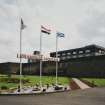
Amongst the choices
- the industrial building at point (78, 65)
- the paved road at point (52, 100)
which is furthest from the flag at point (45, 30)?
the industrial building at point (78, 65)

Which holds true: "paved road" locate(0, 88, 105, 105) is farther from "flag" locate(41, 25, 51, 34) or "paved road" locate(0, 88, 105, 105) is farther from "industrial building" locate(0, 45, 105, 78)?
"industrial building" locate(0, 45, 105, 78)

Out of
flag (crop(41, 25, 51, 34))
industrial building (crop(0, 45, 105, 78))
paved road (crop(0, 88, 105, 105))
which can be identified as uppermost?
flag (crop(41, 25, 51, 34))

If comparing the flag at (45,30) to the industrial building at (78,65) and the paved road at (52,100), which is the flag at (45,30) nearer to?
the paved road at (52,100)

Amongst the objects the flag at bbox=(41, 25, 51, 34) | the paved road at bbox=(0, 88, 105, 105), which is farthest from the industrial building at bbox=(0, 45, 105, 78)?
the paved road at bbox=(0, 88, 105, 105)

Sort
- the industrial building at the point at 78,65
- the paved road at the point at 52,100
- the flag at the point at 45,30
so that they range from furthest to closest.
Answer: the industrial building at the point at 78,65 → the flag at the point at 45,30 → the paved road at the point at 52,100

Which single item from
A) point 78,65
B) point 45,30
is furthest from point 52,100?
point 78,65

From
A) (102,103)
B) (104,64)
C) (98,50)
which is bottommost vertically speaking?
(102,103)

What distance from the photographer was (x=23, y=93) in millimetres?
33781

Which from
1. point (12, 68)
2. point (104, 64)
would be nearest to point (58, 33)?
point (104, 64)

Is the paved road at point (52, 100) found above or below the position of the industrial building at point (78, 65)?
below

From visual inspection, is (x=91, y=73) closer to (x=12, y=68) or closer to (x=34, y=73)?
(x=34, y=73)

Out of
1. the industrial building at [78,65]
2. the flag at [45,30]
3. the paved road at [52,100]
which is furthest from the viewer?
the industrial building at [78,65]

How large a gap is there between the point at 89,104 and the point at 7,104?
6.61 m

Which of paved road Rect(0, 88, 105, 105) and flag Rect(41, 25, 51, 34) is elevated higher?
flag Rect(41, 25, 51, 34)
